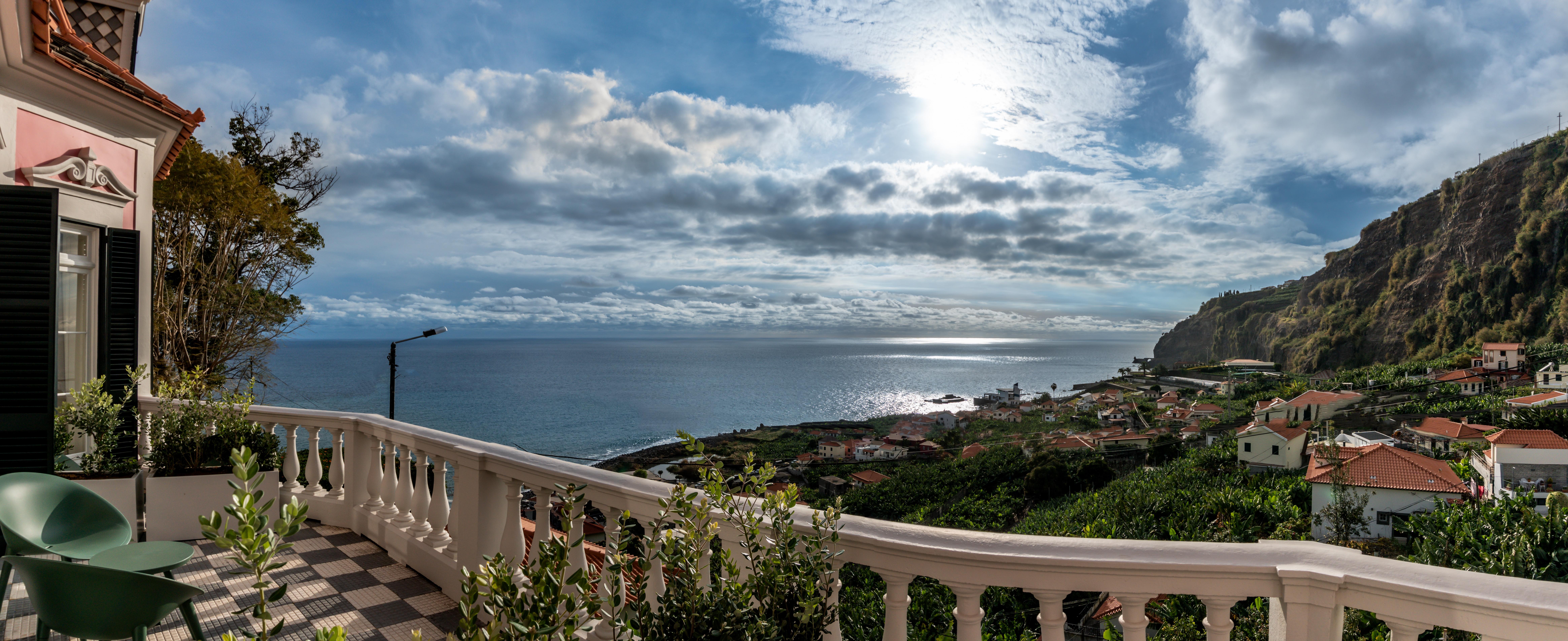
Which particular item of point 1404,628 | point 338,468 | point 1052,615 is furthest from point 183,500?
point 1404,628

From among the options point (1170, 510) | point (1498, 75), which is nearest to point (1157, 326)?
point (1498, 75)

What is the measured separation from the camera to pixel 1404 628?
1.11 meters

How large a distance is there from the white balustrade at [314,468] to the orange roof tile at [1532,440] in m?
26.7

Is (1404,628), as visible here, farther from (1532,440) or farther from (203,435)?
(1532,440)

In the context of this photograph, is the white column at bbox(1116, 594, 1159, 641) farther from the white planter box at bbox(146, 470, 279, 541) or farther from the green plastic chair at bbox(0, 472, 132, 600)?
the white planter box at bbox(146, 470, 279, 541)

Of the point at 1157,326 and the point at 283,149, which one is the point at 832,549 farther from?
the point at 1157,326

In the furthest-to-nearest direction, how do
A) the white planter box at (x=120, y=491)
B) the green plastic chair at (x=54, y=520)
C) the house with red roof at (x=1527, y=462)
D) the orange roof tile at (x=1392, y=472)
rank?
1. the orange roof tile at (x=1392, y=472)
2. the house with red roof at (x=1527, y=462)
3. the white planter box at (x=120, y=491)
4. the green plastic chair at (x=54, y=520)

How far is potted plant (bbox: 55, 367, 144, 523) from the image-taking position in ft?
12.4

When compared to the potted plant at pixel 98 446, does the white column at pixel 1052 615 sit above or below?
above

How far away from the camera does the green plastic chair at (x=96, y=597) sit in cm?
145

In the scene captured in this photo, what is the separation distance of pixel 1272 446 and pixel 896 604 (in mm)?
30118

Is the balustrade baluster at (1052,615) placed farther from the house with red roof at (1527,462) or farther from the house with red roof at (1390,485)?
the house with red roof at (1527,462)

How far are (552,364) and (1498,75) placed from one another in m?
113

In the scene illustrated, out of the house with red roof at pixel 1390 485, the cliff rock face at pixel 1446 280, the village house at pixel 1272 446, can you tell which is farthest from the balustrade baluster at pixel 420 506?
the cliff rock face at pixel 1446 280
